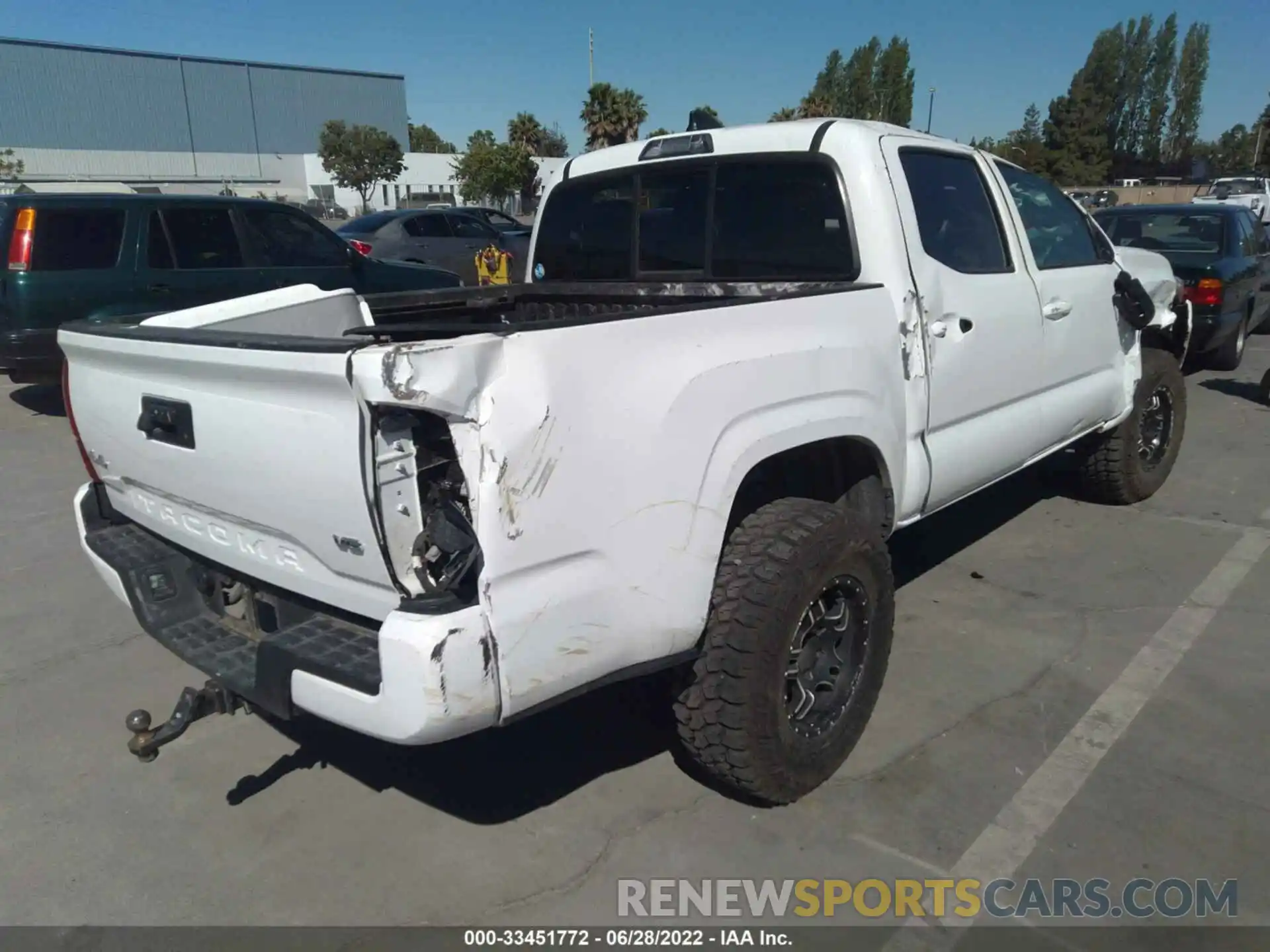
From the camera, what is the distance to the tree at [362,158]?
204ft

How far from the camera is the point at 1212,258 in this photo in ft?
28.0

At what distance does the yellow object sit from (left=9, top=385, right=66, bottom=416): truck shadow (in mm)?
5826

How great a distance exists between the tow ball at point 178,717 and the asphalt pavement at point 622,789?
45cm

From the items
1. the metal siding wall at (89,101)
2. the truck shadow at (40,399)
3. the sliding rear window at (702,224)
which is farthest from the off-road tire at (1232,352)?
the metal siding wall at (89,101)

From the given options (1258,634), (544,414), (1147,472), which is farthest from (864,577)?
(1147,472)

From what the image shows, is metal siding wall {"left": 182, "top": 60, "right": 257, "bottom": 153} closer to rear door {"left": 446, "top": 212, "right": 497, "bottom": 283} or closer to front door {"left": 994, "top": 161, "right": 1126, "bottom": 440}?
rear door {"left": 446, "top": 212, "right": 497, "bottom": 283}

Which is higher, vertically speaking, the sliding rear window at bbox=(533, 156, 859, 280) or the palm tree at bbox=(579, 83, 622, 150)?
the palm tree at bbox=(579, 83, 622, 150)

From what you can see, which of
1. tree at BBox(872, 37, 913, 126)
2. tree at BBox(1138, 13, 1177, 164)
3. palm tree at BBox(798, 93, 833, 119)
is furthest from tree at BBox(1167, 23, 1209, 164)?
palm tree at BBox(798, 93, 833, 119)

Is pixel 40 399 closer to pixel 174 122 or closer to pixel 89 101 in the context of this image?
pixel 89 101

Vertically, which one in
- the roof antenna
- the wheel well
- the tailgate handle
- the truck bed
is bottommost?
the wheel well

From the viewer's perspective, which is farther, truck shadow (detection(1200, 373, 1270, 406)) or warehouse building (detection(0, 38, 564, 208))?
warehouse building (detection(0, 38, 564, 208))

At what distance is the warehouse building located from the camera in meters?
70.1

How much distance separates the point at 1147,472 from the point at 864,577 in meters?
3.59

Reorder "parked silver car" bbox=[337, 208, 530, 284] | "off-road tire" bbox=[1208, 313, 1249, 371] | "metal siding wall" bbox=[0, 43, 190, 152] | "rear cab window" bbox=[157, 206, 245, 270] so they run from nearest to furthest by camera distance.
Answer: "rear cab window" bbox=[157, 206, 245, 270]
"off-road tire" bbox=[1208, 313, 1249, 371]
"parked silver car" bbox=[337, 208, 530, 284]
"metal siding wall" bbox=[0, 43, 190, 152]
